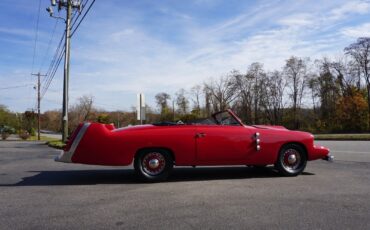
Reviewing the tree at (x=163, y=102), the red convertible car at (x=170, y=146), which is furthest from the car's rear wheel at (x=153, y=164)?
the tree at (x=163, y=102)

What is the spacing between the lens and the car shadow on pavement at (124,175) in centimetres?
803

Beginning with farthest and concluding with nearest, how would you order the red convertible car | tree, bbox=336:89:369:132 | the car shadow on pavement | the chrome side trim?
tree, bbox=336:89:369:132 < the car shadow on pavement < the chrome side trim < the red convertible car

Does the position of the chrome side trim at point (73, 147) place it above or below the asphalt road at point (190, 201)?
above

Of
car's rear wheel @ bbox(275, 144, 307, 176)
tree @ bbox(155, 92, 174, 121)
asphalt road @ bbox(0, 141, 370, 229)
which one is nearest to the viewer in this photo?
asphalt road @ bbox(0, 141, 370, 229)

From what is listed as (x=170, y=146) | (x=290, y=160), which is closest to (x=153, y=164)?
(x=170, y=146)

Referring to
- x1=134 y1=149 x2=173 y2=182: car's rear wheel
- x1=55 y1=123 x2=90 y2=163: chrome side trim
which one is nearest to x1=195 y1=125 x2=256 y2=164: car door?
x1=134 y1=149 x2=173 y2=182: car's rear wheel

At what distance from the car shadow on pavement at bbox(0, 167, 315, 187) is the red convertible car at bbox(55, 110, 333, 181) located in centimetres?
38

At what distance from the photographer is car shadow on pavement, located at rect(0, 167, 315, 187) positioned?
8.03m

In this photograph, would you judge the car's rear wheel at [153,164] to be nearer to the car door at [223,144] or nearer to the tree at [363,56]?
the car door at [223,144]

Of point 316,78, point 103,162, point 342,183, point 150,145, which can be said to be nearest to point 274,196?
point 342,183

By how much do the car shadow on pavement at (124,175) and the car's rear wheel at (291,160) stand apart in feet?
0.70

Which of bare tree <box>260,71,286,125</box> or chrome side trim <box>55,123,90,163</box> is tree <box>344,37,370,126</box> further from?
chrome side trim <box>55,123,90,163</box>

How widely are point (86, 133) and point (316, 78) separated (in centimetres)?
6355

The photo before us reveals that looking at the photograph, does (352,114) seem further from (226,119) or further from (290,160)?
(226,119)
